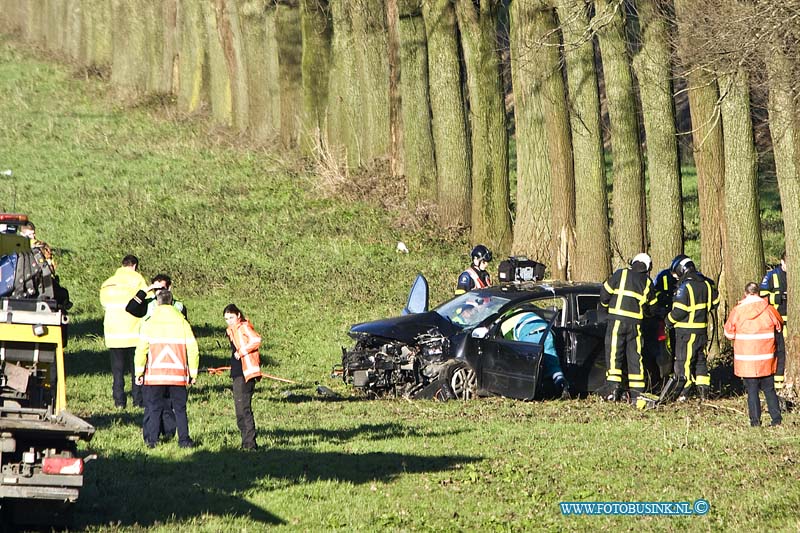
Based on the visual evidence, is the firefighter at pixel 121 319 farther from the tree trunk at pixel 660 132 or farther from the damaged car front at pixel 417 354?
the tree trunk at pixel 660 132

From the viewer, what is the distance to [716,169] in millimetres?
20125

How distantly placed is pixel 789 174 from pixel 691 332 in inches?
93.1

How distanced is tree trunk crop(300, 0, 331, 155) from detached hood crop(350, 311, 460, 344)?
16433mm

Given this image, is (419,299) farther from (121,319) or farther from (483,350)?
(121,319)

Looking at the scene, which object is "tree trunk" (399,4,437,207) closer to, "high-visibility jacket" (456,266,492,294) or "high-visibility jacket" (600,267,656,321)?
"high-visibility jacket" (456,266,492,294)

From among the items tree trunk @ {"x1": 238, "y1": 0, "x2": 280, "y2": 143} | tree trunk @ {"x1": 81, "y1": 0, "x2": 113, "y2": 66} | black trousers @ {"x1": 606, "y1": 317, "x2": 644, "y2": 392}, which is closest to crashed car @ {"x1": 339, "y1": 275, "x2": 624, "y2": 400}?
black trousers @ {"x1": 606, "y1": 317, "x2": 644, "y2": 392}

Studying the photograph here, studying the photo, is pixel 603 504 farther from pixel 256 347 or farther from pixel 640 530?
pixel 256 347

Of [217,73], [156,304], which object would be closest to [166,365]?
[156,304]

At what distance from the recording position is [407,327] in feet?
54.1

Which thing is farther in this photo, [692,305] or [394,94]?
[394,94]

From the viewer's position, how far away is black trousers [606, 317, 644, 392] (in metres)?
16.0

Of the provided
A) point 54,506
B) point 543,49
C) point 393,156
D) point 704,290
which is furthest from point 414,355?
point 393,156

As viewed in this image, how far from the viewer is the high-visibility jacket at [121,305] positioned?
1494 cm

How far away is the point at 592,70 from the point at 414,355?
8.44m
